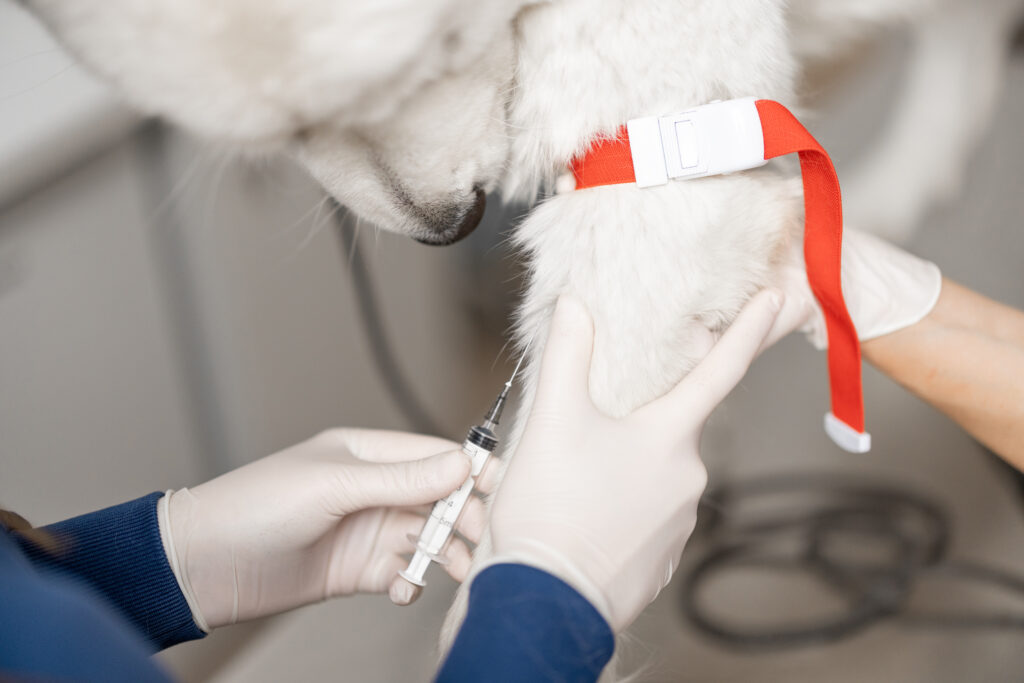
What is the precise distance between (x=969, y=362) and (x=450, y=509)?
532 mm

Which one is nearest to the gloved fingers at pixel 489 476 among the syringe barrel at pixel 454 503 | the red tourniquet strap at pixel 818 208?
Answer: the syringe barrel at pixel 454 503

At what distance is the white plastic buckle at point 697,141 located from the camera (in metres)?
0.51

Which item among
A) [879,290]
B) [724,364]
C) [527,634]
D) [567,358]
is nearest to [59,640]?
[527,634]

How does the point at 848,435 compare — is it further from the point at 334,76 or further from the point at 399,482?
the point at 334,76

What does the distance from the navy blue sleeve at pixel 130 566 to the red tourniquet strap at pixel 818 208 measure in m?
0.49

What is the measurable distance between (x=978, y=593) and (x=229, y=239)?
128 cm

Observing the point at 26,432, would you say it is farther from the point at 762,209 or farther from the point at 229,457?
the point at 762,209

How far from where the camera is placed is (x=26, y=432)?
754mm

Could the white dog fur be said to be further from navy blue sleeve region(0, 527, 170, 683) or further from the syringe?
navy blue sleeve region(0, 527, 170, 683)

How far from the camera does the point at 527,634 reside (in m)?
0.42

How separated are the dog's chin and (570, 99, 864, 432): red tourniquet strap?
0.29 feet

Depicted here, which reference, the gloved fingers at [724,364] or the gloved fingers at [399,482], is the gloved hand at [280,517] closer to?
the gloved fingers at [399,482]

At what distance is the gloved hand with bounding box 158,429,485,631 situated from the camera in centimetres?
61

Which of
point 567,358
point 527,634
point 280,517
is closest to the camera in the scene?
point 527,634
